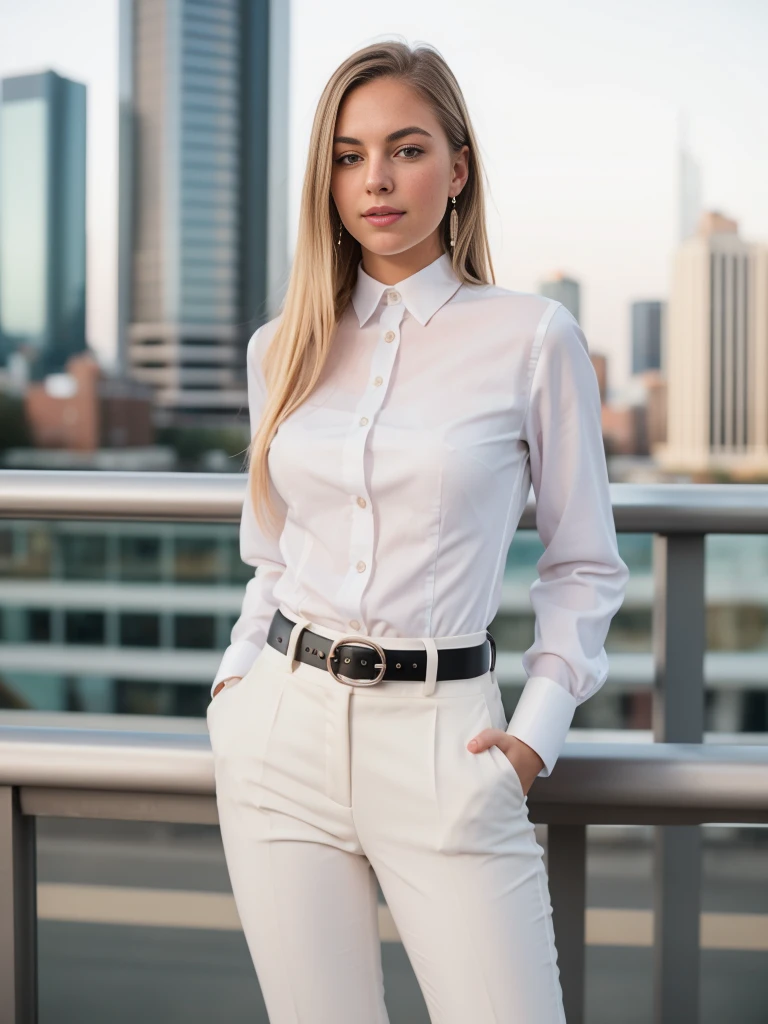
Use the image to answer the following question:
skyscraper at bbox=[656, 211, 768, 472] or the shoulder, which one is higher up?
skyscraper at bbox=[656, 211, 768, 472]

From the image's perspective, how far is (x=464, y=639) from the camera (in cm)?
110

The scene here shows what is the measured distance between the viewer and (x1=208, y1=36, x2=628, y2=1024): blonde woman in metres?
1.06

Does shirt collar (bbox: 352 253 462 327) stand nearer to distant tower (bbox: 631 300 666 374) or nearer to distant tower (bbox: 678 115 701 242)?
distant tower (bbox: 631 300 666 374)

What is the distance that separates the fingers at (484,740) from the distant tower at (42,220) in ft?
290

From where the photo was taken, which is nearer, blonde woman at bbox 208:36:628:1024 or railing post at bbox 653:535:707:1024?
blonde woman at bbox 208:36:628:1024

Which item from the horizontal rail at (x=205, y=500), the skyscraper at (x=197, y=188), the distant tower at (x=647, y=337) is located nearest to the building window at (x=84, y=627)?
the skyscraper at (x=197, y=188)

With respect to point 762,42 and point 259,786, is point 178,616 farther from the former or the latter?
point 762,42

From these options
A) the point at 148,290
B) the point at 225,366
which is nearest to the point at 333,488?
the point at 225,366

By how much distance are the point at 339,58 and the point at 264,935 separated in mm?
989

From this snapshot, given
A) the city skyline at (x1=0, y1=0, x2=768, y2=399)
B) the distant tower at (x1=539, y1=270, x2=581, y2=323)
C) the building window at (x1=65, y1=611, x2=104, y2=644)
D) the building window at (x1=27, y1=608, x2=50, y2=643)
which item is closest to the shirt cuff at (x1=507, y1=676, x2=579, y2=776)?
the building window at (x1=27, y1=608, x2=50, y2=643)

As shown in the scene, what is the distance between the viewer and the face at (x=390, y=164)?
119 cm

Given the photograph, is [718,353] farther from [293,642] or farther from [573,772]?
[293,642]

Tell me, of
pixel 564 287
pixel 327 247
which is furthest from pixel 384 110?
pixel 564 287

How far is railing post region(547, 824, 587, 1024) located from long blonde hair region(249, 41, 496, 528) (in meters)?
0.53
